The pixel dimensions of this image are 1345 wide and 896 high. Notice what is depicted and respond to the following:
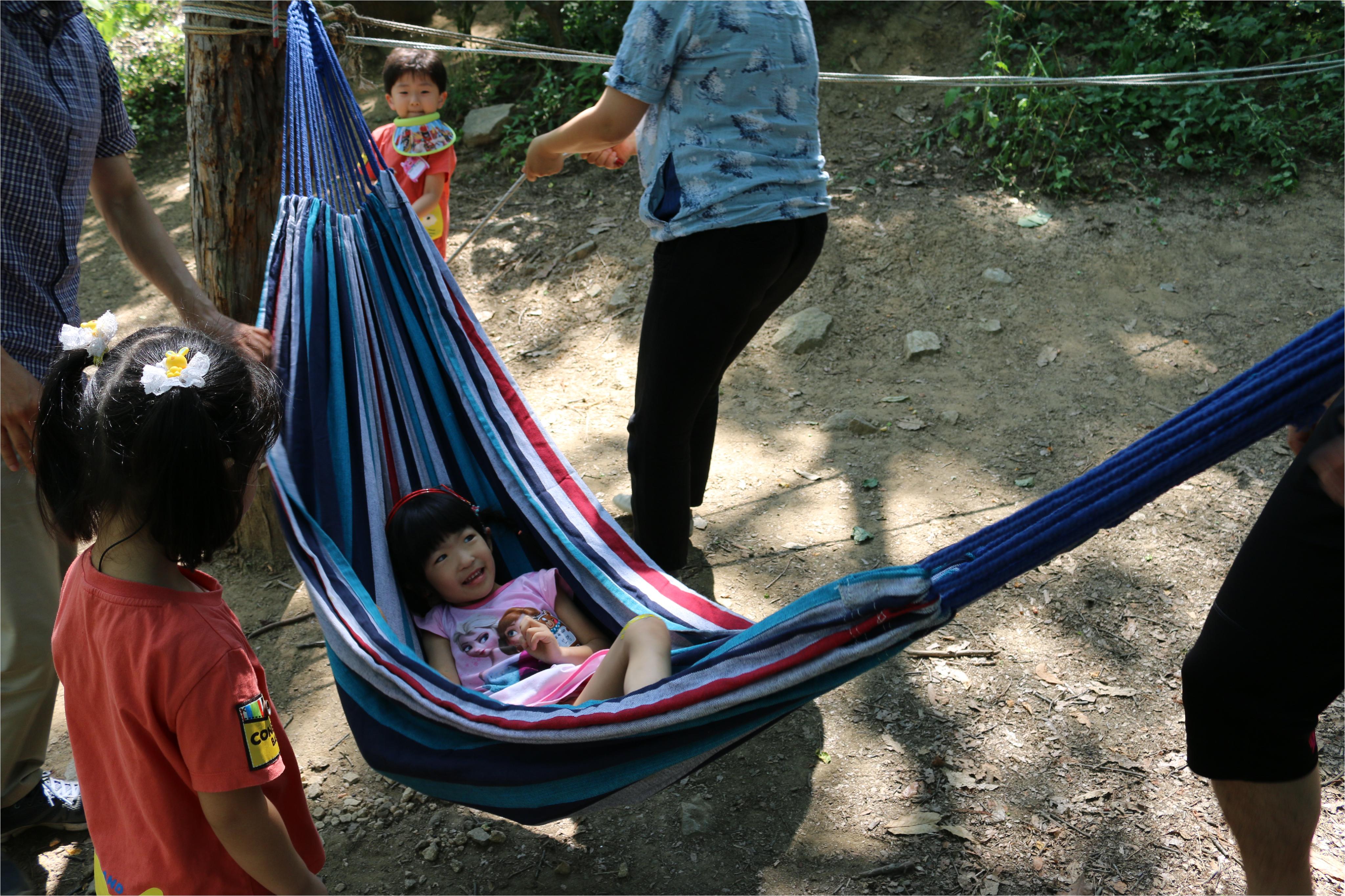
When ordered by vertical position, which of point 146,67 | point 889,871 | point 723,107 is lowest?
point 889,871

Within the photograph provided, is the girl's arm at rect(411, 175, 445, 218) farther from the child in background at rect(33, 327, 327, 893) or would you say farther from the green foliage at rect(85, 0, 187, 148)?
the green foliage at rect(85, 0, 187, 148)

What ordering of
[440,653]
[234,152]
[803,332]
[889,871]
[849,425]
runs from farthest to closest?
[803,332], [849,425], [234,152], [440,653], [889,871]

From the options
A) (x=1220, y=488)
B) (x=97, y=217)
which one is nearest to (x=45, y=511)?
(x=1220, y=488)

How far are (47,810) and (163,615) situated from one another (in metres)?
0.95

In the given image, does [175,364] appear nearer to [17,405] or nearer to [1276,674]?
[17,405]

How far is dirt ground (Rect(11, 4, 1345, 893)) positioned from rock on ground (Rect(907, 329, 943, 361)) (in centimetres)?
4

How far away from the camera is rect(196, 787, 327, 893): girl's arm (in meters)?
1.07

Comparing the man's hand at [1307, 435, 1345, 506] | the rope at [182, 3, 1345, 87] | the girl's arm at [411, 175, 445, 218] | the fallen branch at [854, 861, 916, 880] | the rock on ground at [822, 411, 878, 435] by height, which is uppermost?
the rope at [182, 3, 1345, 87]

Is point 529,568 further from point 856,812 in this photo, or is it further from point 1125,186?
point 1125,186

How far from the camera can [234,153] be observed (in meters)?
2.09

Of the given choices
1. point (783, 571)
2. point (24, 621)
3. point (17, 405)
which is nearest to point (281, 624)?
point (24, 621)

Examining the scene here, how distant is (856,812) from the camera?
1.71 meters

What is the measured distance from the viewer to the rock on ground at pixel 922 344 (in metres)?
3.26

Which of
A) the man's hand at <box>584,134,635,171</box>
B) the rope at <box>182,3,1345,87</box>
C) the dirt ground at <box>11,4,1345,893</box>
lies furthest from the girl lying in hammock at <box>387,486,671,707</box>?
the rope at <box>182,3,1345,87</box>
